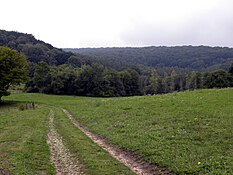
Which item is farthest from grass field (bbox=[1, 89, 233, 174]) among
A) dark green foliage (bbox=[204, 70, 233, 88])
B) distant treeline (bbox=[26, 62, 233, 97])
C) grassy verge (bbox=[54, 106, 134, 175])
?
distant treeline (bbox=[26, 62, 233, 97])

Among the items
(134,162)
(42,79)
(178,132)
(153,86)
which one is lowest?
(134,162)

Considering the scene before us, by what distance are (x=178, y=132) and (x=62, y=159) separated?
27.0ft

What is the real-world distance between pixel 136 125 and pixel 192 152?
32.1ft

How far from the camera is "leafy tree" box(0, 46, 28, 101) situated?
69000 mm

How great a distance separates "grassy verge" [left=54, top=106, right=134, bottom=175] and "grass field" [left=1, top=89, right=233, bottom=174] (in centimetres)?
57

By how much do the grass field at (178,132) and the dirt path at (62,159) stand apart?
1033 millimetres

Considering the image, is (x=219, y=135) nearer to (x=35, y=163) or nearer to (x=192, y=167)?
(x=192, y=167)

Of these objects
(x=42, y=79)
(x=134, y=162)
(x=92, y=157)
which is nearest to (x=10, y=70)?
(x=42, y=79)

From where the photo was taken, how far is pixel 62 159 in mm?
17078

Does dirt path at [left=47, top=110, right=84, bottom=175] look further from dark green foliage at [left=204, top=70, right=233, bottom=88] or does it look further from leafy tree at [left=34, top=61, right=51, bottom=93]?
leafy tree at [left=34, top=61, right=51, bottom=93]

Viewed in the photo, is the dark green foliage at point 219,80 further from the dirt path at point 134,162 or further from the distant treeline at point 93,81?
the dirt path at point 134,162

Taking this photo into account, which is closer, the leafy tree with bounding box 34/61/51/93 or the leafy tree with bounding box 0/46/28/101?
the leafy tree with bounding box 0/46/28/101

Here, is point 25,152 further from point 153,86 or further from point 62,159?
point 153,86

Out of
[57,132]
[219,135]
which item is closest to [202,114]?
[219,135]
